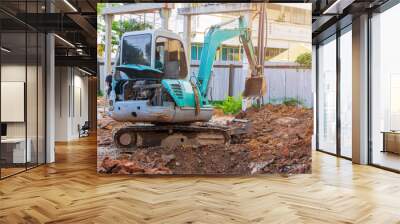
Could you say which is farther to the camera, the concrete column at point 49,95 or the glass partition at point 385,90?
the concrete column at point 49,95

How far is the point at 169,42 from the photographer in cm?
679

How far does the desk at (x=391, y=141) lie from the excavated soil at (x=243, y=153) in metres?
1.76

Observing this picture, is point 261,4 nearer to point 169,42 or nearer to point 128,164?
point 169,42

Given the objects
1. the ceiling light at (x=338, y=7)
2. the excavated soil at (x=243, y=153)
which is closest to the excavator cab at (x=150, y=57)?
the excavated soil at (x=243, y=153)

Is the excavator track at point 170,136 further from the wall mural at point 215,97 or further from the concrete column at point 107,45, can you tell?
the concrete column at point 107,45

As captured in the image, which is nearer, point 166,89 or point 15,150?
point 166,89

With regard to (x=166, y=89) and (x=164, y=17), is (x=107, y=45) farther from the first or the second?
(x=166, y=89)

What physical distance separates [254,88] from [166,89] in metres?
1.52

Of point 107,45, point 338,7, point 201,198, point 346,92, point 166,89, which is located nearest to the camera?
point 201,198

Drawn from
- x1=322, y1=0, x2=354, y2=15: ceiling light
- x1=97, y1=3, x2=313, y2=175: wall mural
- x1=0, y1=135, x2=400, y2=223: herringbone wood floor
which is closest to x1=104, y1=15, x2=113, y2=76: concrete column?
x1=97, y1=3, x2=313, y2=175: wall mural

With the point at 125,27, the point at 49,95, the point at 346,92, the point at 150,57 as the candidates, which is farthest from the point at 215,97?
the point at 346,92

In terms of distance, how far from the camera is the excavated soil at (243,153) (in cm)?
685

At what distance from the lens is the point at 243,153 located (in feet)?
22.5

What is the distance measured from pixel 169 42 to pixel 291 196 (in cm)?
326
